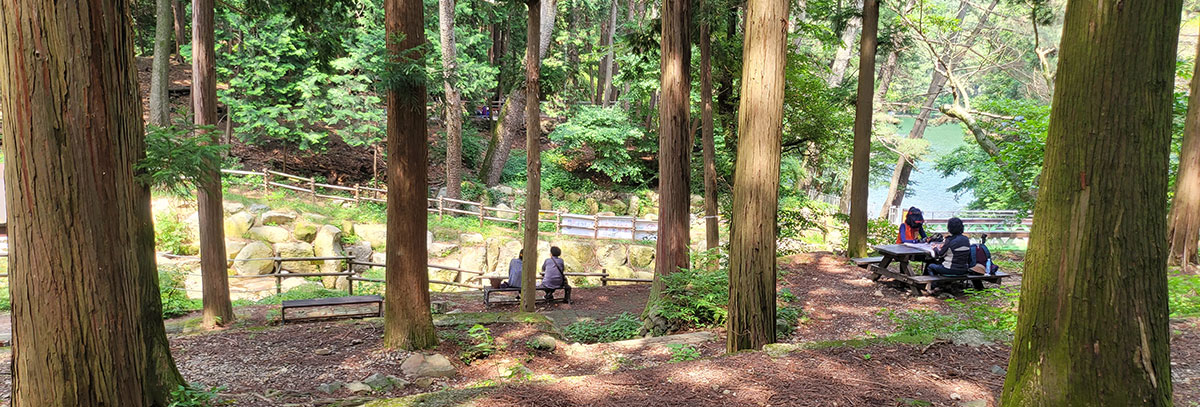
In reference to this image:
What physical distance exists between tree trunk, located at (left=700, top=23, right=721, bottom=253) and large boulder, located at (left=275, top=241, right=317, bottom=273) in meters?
9.72

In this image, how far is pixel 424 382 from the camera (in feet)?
21.8

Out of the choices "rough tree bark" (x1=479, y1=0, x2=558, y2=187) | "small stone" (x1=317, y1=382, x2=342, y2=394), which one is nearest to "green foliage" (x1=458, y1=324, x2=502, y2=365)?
"small stone" (x1=317, y1=382, x2=342, y2=394)

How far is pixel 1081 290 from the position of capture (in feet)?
10.5

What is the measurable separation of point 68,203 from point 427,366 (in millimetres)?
4121

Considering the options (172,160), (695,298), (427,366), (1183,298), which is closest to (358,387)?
(427,366)

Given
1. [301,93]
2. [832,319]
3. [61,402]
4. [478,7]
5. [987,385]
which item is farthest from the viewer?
[478,7]

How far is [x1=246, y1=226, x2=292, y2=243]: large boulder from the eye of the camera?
53.0ft

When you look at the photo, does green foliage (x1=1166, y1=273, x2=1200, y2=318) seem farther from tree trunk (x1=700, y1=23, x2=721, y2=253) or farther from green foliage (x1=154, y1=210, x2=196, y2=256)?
green foliage (x1=154, y1=210, x2=196, y2=256)

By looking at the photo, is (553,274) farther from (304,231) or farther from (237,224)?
(237,224)

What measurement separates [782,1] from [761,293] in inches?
101

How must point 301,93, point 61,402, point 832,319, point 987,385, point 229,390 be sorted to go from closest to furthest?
1. point 61,402
2. point 987,385
3. point 229,390
4. point 832,319
5. point 301,93

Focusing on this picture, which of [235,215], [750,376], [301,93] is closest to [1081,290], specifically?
[750,376]

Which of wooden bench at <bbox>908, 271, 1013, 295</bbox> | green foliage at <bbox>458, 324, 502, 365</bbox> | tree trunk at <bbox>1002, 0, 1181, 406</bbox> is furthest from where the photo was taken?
wooden bench at <bbox>908, 271, 1013, 295</bbox>

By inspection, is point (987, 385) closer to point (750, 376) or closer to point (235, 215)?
point (750, 376)
